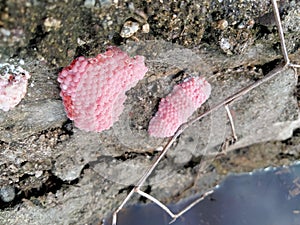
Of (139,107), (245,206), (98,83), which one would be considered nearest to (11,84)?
(98,83)

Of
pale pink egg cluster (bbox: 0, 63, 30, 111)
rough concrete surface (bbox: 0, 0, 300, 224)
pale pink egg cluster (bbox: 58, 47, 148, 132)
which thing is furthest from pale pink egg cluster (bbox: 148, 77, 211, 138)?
pale pink egg cluster (bbox: 0, 63, 30, 111)

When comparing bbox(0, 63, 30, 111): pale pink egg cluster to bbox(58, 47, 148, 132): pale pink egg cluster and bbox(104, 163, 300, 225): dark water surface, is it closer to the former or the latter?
bbox(58, 47, 148, 132): pale pink egg cluster

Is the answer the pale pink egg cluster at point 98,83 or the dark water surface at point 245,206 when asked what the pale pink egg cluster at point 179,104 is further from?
the dark water surface at point 245,206

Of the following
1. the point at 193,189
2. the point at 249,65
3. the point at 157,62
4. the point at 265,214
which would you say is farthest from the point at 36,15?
the point at 265,214

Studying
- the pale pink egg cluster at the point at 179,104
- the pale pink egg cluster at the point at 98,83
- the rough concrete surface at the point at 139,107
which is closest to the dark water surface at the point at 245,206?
the rough concrete surface at the point at 139,107

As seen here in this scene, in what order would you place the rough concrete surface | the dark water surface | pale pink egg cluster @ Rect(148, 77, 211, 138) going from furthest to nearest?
the dark water surface, pale pink egg cluster @ Rect(148, 77, 211, 138), the rough concrete surface

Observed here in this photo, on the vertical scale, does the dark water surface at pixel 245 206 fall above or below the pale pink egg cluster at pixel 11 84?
below
